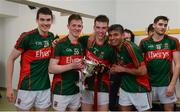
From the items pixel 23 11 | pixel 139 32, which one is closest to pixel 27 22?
pixel 23 11

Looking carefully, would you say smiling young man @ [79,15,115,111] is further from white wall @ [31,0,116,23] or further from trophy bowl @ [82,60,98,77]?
white wall @ [31,0,116,23]

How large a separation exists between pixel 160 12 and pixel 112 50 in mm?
2936

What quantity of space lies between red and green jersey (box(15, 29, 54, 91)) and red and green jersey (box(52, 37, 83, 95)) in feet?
0.41

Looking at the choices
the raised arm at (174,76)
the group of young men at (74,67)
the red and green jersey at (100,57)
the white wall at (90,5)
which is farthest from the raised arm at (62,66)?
the white wall at (90,5)

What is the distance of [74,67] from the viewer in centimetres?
216

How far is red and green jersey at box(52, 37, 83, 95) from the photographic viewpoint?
7.43 feet

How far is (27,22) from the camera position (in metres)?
6.55

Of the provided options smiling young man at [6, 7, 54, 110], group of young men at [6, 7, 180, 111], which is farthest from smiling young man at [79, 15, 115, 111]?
smiling young man at [6, 7, 54, 110]

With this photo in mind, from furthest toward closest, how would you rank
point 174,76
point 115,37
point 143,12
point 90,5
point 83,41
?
point 90,5
point 143,12
point 174,76
point 83,41
point 115,37

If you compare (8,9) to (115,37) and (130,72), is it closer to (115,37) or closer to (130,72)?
(115,37)

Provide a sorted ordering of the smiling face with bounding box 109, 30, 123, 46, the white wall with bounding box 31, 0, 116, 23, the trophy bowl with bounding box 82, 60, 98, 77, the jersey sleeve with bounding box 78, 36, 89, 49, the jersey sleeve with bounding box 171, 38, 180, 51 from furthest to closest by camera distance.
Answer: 1. the white wall with bounding box 31, 0, 116, 23
2. the jersey sleeve with bounding box 171, 38, 180, 51
3. the jersey sleeve with bounding box 78, 36, 89, 49
4. the smiling face with bounding box 109, 30, 123, 46
5. the trophy bowl with bounding box 82, 60, 98, 77

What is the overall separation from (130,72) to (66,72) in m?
0.63

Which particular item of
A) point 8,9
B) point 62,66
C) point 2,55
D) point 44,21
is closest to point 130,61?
point 62,66

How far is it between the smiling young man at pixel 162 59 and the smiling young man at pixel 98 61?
590 mm
